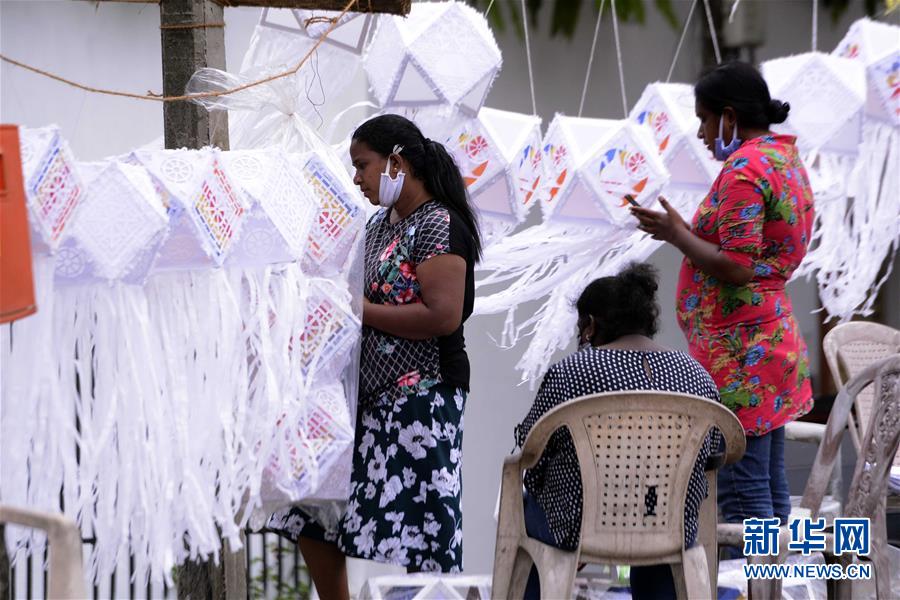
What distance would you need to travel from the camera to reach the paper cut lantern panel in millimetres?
3408

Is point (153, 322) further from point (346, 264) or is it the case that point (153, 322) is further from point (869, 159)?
point (869, 159)

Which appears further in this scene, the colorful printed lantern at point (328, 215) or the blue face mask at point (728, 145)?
the blue face mask at point (728, 145)

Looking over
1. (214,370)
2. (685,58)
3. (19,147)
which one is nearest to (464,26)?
(214,370)

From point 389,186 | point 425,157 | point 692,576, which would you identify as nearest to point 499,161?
point 425,157

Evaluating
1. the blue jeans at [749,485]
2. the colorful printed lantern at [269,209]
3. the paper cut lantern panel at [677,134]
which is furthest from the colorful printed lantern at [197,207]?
the paper cut lantern panel at [677,134]

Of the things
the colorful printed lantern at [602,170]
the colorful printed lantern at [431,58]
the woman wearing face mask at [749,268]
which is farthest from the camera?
the colorful printed lantern at [602,170]

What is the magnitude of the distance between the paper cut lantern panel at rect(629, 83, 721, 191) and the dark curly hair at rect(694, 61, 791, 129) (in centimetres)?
47

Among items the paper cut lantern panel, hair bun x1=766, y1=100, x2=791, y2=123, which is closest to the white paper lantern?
the paper cut lantern panel

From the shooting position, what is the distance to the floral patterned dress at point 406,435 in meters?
2.68

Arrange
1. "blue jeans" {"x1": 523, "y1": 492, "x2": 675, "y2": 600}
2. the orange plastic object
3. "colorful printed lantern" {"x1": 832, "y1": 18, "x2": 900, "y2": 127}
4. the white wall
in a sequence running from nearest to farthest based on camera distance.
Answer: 1. the orange plastic object
2. "blue jeans" {"x1": 523, "y1": 492, "x2": 675, "y2": 600}
3. "colorful printed lantern" {"x1": 832, "y1": 18, "x2": 900, "y2": 127}
4. the white wall

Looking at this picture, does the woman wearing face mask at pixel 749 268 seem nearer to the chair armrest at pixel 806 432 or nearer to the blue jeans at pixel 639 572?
the blue jeans at pixel 639 572

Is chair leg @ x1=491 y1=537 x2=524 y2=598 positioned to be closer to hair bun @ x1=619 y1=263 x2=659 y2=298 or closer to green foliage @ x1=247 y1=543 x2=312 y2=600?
hair bun @ x1=619 y1=263 x2=659 y2=298

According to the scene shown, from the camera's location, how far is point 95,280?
2.09m
